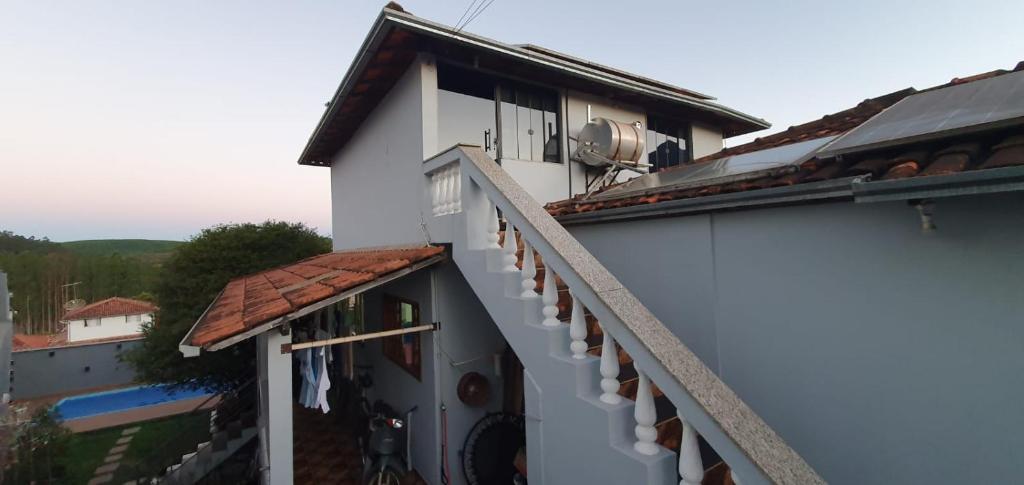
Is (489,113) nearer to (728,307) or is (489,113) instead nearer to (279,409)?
(728,307)

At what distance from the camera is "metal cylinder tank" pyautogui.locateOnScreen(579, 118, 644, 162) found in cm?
680

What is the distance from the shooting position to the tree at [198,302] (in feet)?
47.8

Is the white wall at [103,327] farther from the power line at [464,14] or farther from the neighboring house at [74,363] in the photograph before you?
the power line at [464,14]

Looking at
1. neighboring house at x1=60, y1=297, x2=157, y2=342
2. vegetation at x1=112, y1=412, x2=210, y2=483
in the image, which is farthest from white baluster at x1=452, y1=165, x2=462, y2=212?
neighboring house at x1=60, y1=297, x2=157, y2=342

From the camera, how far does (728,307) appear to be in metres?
3.45

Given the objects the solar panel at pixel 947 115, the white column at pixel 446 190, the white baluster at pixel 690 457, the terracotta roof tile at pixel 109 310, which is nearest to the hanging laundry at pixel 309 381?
the white column at pixel 446 190

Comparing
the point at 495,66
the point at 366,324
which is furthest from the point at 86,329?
the point at 495,66

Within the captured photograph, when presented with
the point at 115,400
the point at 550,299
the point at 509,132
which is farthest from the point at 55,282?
the point at 550,299

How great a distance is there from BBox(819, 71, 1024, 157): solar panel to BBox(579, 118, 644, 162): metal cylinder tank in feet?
11.5

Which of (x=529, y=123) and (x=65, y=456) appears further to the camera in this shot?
(x=65, y=456)

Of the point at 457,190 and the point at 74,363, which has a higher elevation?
the point at 457,190

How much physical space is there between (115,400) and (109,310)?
11.6 metres

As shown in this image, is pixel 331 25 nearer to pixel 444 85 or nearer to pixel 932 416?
pixel 444 85

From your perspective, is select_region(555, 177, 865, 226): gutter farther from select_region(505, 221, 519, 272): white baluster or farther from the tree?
the tree
